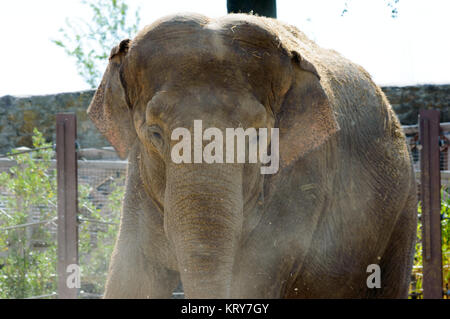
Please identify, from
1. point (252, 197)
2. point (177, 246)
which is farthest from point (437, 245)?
point (177, 246)

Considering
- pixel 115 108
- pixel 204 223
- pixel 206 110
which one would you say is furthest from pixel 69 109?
pixel 204 223

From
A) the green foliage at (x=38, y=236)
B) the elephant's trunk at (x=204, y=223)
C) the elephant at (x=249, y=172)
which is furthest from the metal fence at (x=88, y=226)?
the elephant's trunk at (x=204, y=223)

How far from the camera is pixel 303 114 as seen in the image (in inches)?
121

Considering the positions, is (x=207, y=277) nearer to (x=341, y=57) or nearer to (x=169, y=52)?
(x=169, y=52)

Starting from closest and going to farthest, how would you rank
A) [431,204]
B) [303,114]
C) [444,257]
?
[303,114] → [431,204] → [444,257]

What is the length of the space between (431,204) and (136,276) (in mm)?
2616

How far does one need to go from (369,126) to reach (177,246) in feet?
6.15

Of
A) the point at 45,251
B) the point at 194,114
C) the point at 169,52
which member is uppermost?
the point at 169,52

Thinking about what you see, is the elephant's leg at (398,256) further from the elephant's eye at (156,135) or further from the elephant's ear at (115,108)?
the elephant's eye at (156,135)

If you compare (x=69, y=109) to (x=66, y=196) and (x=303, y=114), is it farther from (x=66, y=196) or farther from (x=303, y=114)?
(x=303, y=114)

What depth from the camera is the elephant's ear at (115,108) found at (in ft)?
9.89

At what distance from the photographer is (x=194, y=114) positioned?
8.46 ft

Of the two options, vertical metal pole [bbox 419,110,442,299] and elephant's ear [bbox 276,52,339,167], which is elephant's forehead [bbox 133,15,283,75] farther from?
vertical metal pole [bbox 419,110,442,299]

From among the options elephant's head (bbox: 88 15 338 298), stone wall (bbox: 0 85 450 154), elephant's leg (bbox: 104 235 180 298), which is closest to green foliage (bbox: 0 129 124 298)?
elephant's leg (bbox: 104 235 180 298)
